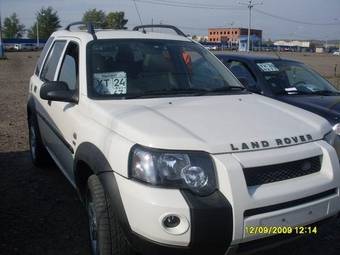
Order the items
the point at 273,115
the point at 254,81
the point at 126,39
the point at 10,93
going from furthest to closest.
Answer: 1. the point at 10,93
2. the point at 254,81
3. the point at 126,39
4. the point at 273,115

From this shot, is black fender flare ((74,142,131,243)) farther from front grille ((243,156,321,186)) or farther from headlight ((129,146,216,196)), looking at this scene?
front grille ((243,156,321,186))

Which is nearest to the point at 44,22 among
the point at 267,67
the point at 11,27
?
the point at 11,27

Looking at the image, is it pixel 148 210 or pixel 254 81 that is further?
pixel 254 81

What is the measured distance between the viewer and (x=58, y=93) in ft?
12.3

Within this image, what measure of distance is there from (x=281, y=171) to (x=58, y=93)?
1.95m

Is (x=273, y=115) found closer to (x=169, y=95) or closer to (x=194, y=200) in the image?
(x=169, y=95)

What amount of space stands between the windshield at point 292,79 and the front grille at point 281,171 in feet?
11.7

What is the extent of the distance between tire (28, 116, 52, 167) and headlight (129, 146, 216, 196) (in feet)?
10.4

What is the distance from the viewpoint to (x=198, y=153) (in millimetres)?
2740

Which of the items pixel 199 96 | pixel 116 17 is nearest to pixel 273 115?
pixel 199 96

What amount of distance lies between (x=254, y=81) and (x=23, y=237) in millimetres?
4219

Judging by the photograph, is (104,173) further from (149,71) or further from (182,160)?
(149,71)

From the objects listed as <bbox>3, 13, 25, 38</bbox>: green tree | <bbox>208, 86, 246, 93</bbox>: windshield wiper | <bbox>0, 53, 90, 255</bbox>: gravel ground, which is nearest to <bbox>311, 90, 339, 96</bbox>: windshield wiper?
<bbox>208, 86, 246, 93</bbox>: windshield wiper

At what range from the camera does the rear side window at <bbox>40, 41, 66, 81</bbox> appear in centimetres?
484
